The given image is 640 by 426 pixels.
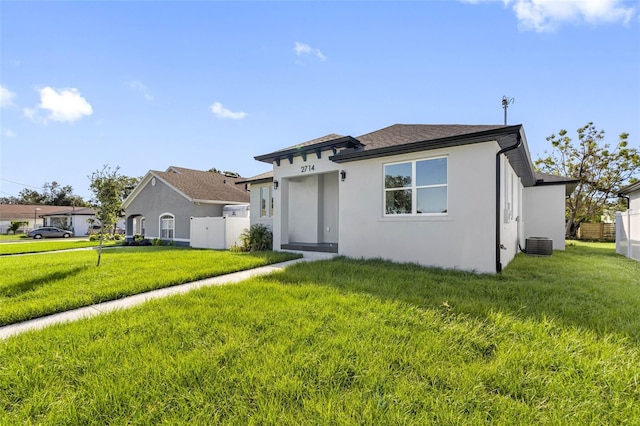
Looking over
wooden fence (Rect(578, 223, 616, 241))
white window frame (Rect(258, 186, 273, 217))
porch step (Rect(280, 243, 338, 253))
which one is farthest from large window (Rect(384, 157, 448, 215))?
wooden fence (Rect(578, 223, 616, 241))

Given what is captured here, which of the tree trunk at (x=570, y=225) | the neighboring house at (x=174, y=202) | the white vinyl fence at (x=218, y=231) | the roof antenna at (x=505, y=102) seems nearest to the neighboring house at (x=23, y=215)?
the neighboring house at (x=174, y=202)

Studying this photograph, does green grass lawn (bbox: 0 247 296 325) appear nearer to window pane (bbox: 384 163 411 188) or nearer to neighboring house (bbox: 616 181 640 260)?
window pane (bbox: 384 163 411 188)

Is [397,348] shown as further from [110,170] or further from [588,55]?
[588,55]

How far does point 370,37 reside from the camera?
9758 millimetres

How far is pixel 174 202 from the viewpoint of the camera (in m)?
19.9

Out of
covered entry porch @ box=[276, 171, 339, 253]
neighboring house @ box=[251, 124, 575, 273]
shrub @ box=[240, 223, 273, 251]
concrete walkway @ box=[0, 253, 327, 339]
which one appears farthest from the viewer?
shrub @ box=[240, 223, 273, 251]

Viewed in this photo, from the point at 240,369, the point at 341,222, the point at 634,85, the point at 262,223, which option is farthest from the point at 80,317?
the point at 634,85

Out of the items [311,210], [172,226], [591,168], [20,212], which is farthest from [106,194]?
[20,212]

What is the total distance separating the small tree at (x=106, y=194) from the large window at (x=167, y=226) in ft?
37.0

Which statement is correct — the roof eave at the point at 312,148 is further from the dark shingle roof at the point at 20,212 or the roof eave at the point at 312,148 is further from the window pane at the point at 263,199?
the dark shingle roof at the point at 20,212

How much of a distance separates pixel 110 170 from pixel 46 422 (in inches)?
356

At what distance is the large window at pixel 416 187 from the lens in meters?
8.01

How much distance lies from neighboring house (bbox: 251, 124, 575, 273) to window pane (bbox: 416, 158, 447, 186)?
0.03m

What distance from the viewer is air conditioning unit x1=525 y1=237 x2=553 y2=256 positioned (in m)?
11.6
